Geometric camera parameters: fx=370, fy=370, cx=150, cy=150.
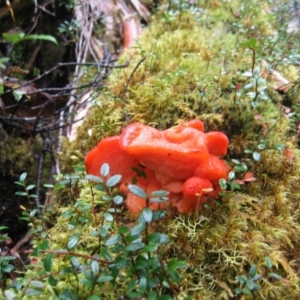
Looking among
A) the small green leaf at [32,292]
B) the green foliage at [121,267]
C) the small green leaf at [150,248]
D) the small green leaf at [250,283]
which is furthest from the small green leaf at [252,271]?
the small green leaf at [32,292]

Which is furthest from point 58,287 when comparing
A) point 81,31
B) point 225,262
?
point 81,31

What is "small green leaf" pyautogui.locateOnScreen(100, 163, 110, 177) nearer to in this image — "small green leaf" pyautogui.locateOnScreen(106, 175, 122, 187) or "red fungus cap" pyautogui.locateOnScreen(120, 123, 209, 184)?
"small green leaf" pyautogui.locateOnScreen(106, 175, 122, 187)

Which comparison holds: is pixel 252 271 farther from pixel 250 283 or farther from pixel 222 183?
pixel 222 183

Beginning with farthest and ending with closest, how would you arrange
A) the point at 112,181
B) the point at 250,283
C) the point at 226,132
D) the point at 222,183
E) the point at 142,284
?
the point at 226,132
the point at 222,183
the point at 112,181
the point at 250,283
the point at 142,284

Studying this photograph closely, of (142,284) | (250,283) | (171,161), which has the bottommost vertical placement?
(250,283)

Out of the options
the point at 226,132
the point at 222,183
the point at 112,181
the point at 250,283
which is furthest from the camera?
the point at 226,132

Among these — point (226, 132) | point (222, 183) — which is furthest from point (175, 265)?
point (226, 132)

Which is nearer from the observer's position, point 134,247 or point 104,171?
point 134,247

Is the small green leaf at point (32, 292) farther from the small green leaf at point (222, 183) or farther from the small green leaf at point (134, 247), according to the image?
the small green leaf at point (222, 183)

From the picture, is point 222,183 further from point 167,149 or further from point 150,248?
point 150,248

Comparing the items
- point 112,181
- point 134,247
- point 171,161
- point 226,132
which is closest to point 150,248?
point 134,247

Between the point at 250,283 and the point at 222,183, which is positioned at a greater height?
the point at 222,183
